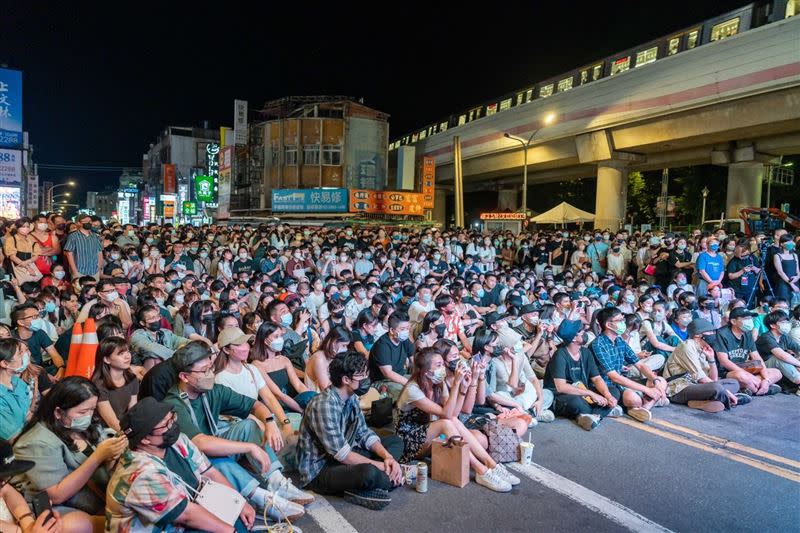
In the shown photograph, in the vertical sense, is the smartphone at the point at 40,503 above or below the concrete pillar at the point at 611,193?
below

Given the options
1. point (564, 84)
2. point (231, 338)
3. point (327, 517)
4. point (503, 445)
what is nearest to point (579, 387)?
point (503, 445)

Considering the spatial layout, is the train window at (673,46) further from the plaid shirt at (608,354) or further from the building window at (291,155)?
the building window at (291,155)

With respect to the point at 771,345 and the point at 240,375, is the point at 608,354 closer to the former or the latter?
the point at 771,345

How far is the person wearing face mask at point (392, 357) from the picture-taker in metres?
6.64

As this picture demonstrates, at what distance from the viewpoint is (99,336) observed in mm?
5277

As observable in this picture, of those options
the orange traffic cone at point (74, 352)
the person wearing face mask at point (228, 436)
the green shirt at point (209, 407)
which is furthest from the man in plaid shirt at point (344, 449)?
the orange traffic cone at point (74, 352)

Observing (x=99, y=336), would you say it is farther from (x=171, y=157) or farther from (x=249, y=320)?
(x=171, y=157)

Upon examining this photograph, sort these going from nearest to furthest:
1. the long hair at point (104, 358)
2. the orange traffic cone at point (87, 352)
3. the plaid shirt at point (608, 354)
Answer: the long hair at point (104, 358), the orange traffic cone at point (87, 352), the plaid shirt at point (608, 354)

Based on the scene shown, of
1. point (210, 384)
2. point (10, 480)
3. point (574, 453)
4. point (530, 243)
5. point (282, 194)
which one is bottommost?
point (574, 453)

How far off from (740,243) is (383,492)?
11.7m

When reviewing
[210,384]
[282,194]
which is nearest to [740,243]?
[210,384]

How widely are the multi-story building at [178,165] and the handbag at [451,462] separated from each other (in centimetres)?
6050

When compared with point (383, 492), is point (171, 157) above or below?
above

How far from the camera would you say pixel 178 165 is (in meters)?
74.6
